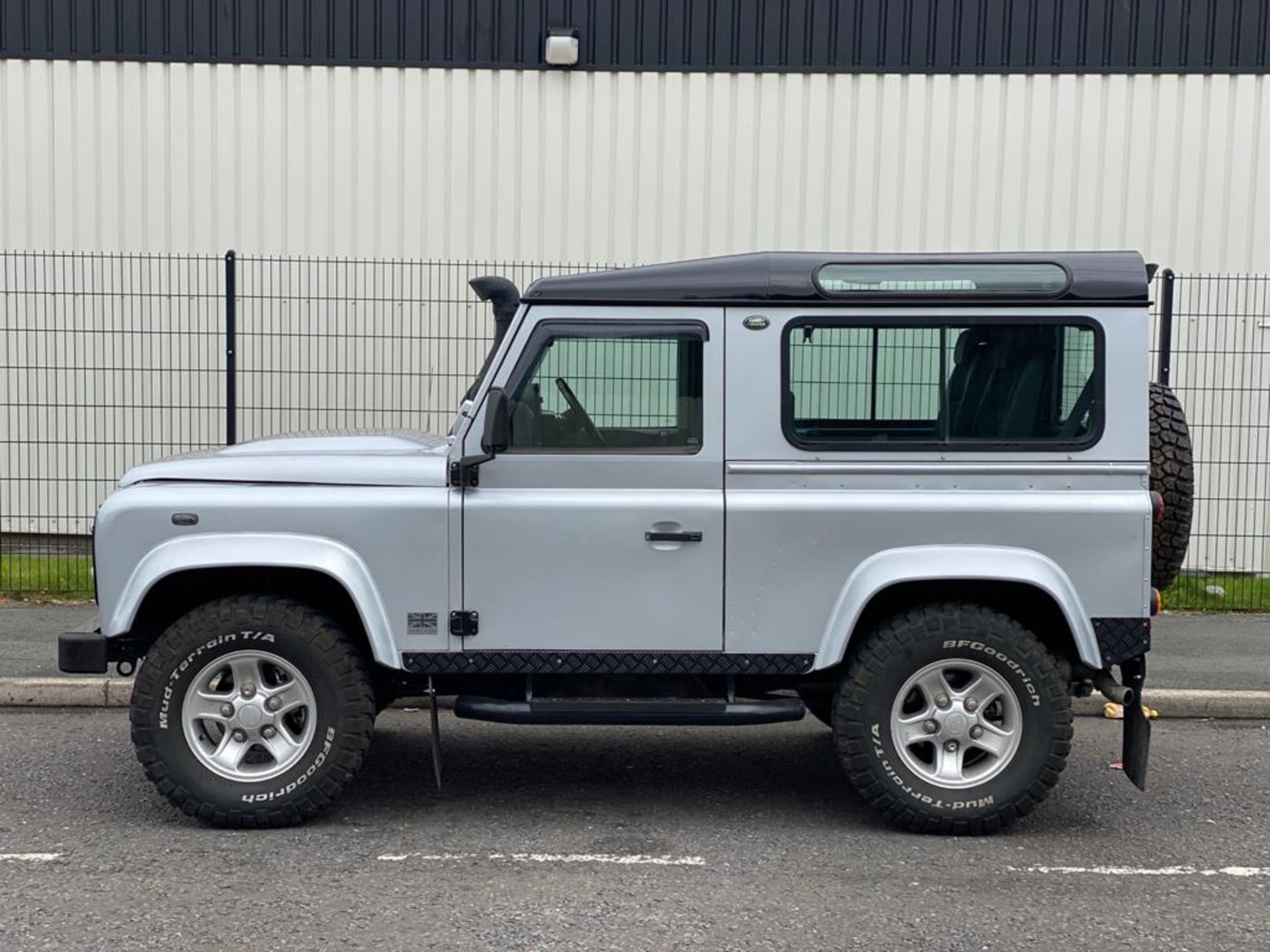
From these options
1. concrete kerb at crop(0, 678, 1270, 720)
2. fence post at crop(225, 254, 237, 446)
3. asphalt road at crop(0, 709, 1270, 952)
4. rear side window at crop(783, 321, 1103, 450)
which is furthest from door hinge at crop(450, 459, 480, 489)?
fence post at crop(225, 254, 237, 446)

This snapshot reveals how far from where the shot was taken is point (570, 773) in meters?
6.22

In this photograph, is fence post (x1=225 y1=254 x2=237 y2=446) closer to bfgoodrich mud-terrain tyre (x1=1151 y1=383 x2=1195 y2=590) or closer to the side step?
the side step

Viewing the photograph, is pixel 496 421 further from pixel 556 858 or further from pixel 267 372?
pixel 267 372

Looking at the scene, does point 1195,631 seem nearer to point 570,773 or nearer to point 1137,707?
point 1137,707

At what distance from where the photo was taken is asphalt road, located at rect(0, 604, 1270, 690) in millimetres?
7762

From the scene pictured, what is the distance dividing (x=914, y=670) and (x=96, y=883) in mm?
3110

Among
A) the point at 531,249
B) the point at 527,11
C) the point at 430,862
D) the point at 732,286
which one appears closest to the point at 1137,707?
the point at 732,286

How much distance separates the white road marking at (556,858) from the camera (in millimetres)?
5000

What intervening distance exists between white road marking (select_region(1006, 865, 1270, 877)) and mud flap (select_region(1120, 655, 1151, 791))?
388 millimetres

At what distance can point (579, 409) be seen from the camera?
526 centimetres

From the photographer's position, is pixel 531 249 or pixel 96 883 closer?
pixel 96 883

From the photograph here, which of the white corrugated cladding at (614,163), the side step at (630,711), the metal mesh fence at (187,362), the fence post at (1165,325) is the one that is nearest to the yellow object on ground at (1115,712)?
the fence post at (1165,325)

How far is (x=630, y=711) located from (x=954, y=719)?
127 centimetres

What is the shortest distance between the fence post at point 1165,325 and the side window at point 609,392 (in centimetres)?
513
